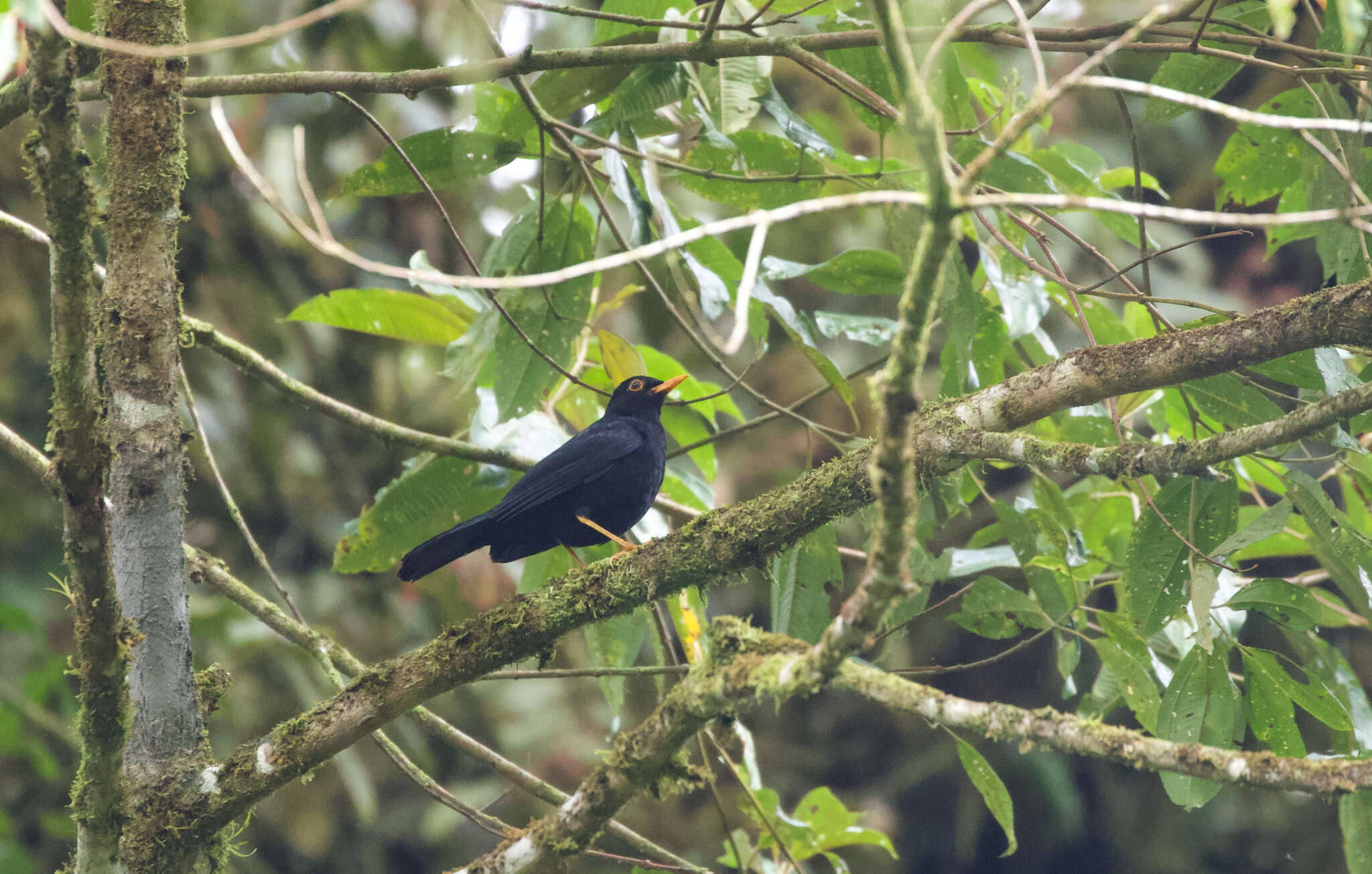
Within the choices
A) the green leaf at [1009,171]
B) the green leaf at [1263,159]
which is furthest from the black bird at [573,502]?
the green leaf at [1263,159]

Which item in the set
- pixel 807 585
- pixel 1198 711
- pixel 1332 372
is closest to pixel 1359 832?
pixel 1198 711

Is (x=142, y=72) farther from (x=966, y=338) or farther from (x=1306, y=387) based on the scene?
(x=1306, y=387)

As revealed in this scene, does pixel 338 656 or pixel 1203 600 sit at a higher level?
pixel 338 656

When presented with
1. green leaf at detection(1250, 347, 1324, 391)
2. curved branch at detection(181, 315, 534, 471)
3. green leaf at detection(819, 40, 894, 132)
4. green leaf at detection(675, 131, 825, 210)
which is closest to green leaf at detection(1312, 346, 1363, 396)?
green leaf at detection(1250, 347, 1324, 391)

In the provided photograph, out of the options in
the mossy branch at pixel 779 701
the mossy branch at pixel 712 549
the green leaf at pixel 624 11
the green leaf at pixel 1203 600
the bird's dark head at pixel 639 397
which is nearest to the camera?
the mossy branch at pixel 779 701

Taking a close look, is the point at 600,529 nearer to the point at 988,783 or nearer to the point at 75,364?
the point at 988,783

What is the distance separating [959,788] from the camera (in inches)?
393

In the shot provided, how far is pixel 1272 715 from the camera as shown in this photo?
299 cm

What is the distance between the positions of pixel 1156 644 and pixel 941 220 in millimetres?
3133

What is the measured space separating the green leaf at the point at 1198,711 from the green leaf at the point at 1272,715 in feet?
0.19

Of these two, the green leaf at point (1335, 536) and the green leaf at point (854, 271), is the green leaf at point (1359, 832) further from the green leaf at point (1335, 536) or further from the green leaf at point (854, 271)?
the green leaf at point (854, 271)

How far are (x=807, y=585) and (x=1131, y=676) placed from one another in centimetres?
106

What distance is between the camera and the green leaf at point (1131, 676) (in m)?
3.36

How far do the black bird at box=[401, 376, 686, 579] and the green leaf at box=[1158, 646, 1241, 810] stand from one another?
186 cm
